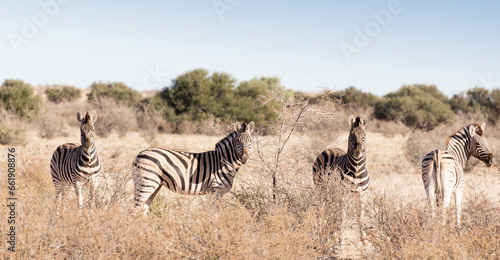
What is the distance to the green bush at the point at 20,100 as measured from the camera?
2439 cm

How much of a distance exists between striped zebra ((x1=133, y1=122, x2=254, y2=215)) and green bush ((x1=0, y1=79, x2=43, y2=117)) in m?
20.6

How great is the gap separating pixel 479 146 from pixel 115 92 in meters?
34.4

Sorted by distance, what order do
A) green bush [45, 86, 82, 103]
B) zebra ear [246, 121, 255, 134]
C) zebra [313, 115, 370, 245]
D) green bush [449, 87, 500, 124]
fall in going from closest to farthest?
1. zebra [313, 115, 370, 245]
2. zebra ear [246, 121, 255, 134]
3. green bush [449, 87, 500, 124]
4. green bush [45, 86, 82, 103]

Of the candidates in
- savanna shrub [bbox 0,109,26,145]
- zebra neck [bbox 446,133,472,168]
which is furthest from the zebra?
savanna shrub [bbox 0,109,26,145]

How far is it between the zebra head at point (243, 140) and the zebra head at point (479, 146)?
398 centimetres

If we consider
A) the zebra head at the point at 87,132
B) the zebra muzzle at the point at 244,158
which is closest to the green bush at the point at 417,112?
the zebra muzzle at the point at 244,158

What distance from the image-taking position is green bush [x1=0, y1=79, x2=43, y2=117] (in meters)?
24.4

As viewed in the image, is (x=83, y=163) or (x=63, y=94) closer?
(x=83, y=163)

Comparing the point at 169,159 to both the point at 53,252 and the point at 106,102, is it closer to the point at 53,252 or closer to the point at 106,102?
the point at 53,252

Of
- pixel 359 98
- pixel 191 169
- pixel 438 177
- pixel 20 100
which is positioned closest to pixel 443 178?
pixel 438 177

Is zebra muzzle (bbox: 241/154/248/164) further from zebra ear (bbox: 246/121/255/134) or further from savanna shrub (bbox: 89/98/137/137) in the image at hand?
savanna shrub (bbox: 89/98/137/137)

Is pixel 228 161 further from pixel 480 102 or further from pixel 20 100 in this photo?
pixel 480 102

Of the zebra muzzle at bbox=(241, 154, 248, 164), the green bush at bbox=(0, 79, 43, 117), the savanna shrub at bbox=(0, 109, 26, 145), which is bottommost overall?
the zebra muzzle at bbox=(241, 154, 248, 164)

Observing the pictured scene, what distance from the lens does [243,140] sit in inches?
255
